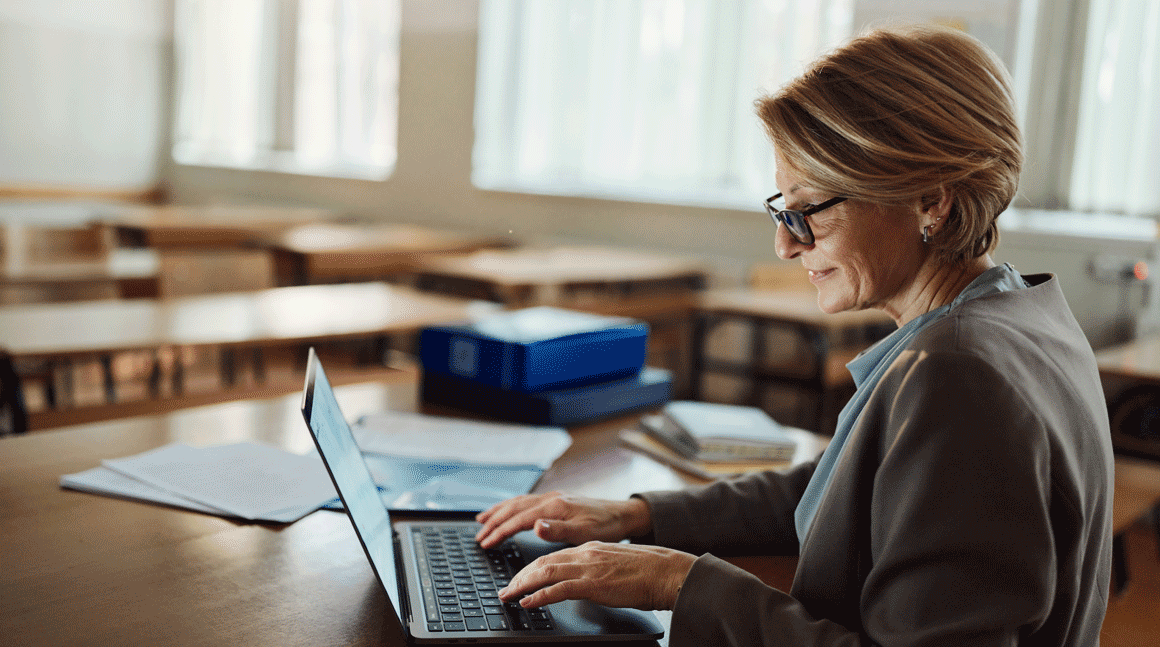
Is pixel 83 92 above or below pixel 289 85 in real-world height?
below

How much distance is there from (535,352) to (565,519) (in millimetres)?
561

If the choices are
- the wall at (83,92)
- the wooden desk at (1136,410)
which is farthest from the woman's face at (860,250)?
the wall at (83,92)

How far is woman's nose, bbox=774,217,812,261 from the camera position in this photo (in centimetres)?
101

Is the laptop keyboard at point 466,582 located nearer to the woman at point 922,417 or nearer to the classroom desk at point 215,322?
the woman at point 922,417

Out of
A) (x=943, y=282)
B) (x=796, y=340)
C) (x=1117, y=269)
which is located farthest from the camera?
(x=796, y=340)

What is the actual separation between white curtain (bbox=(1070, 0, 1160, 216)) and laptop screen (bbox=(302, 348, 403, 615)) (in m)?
4.18

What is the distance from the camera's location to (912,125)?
84cm

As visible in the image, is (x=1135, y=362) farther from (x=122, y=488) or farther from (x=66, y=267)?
(x=66, y=267)

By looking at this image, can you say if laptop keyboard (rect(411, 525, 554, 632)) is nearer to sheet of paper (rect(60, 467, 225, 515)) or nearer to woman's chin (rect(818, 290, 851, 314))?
sheet of paper (rect(60, 467, 225, 515))

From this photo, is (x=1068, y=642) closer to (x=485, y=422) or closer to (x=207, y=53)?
(x=485, y=422)

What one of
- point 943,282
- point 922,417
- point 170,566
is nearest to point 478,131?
point 170,566

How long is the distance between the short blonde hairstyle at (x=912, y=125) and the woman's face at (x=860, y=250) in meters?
0.02

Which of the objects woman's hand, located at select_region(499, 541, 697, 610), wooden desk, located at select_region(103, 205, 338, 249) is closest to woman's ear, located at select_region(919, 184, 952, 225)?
woman's hand, located at select_region(499, 541, 697, 610)

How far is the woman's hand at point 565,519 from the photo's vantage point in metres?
1.15
